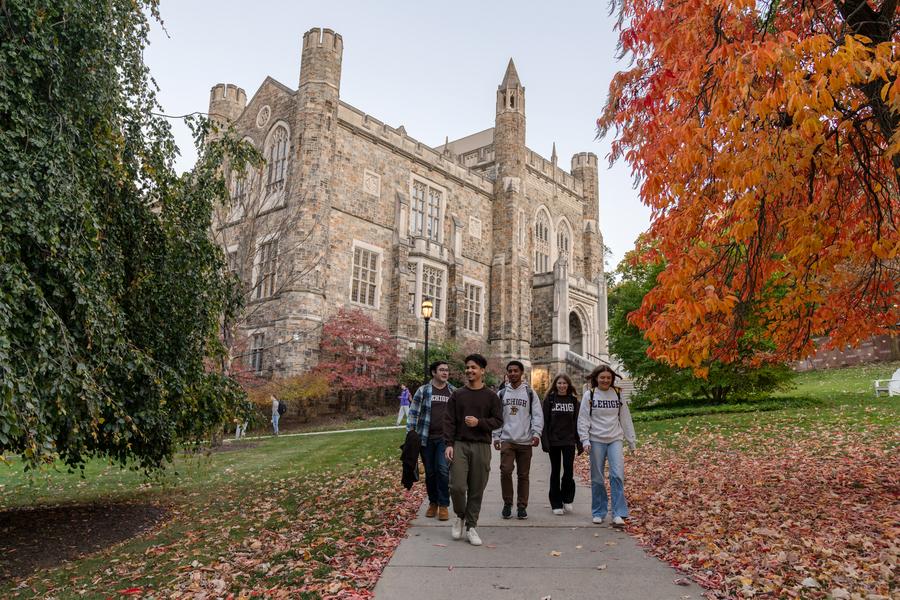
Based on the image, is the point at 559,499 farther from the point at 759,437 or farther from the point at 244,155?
the point at 759,437

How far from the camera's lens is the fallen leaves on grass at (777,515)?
4505mm

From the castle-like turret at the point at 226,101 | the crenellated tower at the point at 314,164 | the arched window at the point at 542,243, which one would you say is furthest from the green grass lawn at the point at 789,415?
the castle-like turret at the point at 226,101

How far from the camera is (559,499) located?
23.5 feet

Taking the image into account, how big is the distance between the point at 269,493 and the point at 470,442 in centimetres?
476

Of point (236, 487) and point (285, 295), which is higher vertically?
point (285, 295)

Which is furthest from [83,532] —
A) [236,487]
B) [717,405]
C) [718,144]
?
[717,405]

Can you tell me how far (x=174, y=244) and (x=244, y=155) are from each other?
1529 mm

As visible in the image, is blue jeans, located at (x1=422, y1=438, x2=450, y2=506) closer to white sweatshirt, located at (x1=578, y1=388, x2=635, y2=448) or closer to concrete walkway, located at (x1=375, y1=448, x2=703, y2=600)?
concrete walkway, located at (x1=375, y1=448, x2=703, y2=600)

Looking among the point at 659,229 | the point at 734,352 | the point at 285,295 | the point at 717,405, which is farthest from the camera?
the point at 285,295

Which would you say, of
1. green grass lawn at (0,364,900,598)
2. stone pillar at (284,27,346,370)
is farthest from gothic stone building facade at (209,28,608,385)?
green grass lawn at (0,364,900,598)

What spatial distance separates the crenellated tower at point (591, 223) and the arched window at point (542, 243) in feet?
→ 10.8

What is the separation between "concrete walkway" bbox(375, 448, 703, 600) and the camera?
446 centimetres

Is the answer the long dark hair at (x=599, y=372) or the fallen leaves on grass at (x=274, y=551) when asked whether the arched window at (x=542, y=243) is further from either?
the long dark hair at (x=599, y=372)

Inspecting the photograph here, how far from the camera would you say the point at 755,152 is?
488 centimetres
